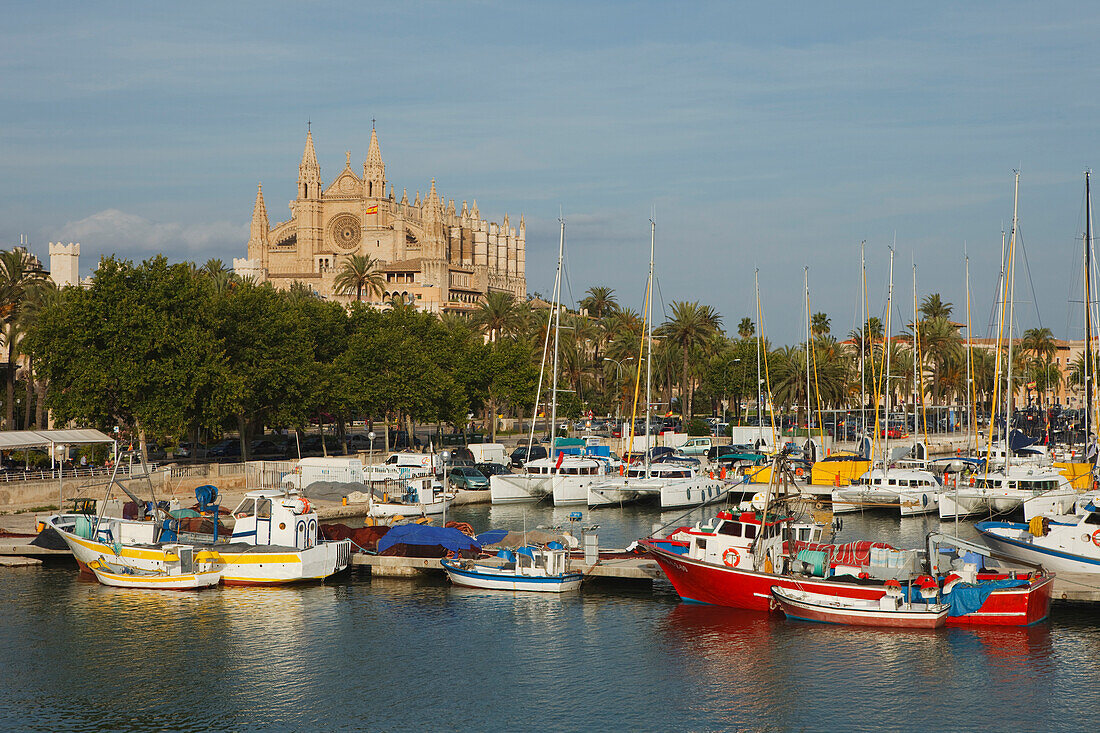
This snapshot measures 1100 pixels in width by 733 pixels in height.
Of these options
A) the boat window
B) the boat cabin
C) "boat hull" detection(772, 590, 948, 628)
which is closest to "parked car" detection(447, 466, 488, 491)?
the boat cabin

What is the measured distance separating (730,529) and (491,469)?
1312 inches

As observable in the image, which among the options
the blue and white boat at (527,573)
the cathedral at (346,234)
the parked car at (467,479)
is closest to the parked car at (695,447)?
the parked car at (467,479)

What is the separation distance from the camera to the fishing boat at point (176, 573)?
131ft

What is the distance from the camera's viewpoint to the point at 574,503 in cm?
6194

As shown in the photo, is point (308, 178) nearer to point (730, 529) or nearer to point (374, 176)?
point (374, 176)

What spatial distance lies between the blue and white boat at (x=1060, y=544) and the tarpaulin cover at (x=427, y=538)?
64.2 feet

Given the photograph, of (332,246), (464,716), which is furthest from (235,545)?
(332,246)

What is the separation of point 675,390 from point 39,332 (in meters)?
103

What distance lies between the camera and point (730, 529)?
36469 millimetres

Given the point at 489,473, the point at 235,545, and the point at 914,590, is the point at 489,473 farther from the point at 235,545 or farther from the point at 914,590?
the point at 914,590

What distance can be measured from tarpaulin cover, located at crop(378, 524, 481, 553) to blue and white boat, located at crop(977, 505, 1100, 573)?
19.6 meters

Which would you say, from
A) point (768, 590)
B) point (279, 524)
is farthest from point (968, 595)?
point (279, 524)

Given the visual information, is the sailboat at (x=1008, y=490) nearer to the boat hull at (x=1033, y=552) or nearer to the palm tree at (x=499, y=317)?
the boat hull at (x=1033, y=552)

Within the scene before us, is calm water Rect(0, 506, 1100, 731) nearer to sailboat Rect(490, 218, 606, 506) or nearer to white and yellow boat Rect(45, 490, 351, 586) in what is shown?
white and yellow boat Rect(45, 490, 351, 586)
